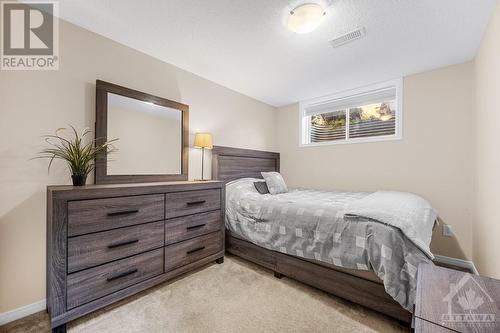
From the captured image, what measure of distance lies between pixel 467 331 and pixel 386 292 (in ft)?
3.30

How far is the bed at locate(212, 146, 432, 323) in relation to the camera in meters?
1.40

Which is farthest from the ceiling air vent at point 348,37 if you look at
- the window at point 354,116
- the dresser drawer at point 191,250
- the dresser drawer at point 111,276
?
the dresser drawer at point 111,276

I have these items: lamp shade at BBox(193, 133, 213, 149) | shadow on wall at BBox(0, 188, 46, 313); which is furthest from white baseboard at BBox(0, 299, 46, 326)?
lamp shade at BBox(193, 133, 213, 149)

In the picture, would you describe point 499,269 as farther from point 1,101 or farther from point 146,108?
point 1,101

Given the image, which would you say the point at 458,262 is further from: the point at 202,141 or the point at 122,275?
the point at 122,275

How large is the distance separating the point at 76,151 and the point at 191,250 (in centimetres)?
131

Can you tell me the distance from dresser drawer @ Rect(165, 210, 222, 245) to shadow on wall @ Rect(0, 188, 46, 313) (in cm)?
95

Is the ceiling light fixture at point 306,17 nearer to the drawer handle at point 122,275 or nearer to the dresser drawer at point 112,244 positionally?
the dresser drawer at point 112,244

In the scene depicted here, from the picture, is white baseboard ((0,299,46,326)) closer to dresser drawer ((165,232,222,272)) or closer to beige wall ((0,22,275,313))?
beige wall ((0,22,275,313))

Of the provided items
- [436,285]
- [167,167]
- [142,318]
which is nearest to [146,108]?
[167,167]

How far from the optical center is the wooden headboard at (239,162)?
9.97 feet

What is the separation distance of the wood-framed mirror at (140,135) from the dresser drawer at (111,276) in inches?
30.5

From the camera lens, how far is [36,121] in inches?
65.9

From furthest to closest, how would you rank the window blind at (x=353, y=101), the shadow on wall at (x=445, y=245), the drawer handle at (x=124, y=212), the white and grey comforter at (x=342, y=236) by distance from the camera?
the window blind at (x=353, y=101) < the shadow on wall at (x=445, y=245) < the drawer handle at (x=124, y=212) < the white and grey comforter at (x=342, y=236)
